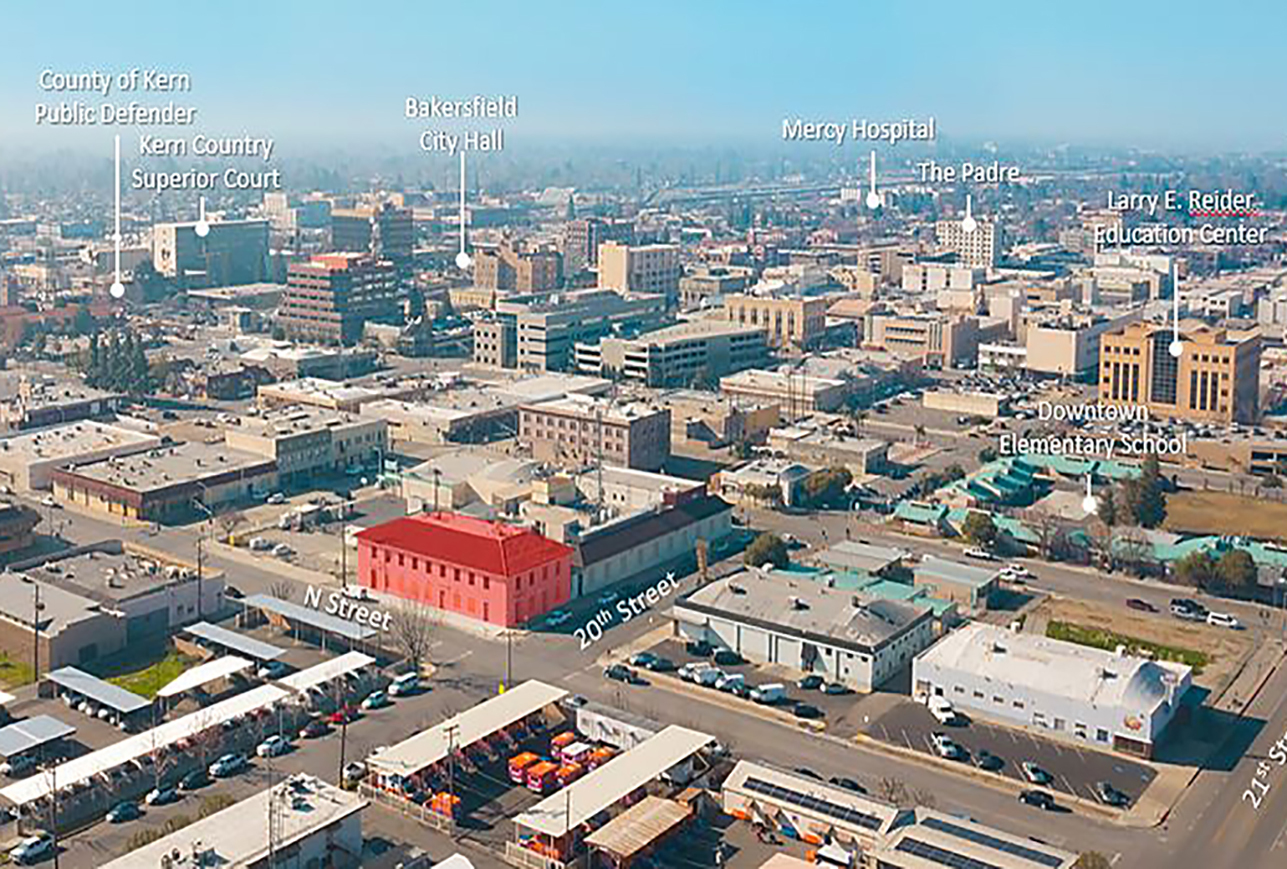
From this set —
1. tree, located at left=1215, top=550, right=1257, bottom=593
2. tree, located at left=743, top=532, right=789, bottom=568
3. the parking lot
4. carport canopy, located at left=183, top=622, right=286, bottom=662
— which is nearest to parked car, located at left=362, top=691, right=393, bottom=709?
carport canopy, located at left=183, top=622, right=286, bottom=662

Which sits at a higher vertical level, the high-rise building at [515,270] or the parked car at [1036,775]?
the high-rise building at [515,270]

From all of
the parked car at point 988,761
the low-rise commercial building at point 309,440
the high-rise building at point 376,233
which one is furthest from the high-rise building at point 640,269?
the parked car at point 988,761

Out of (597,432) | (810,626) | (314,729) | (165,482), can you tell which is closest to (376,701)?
(314,729)

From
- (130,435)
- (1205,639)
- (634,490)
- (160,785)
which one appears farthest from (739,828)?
(130,435)

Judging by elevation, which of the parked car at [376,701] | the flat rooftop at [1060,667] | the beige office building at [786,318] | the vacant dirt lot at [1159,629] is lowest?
the parked car at [376,701]

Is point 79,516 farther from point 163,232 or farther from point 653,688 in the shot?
point 163,232

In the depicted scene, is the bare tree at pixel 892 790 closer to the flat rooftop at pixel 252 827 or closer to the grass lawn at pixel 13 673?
the flat rooftop at pixel 252 827
